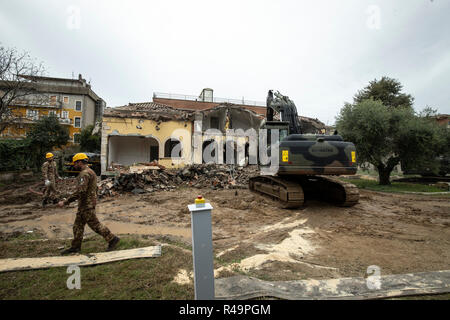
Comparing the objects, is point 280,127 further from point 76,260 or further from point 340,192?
point 76,260

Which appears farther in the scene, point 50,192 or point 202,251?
point 50,192

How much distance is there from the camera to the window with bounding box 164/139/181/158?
19.4 metres

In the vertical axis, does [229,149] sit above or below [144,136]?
below

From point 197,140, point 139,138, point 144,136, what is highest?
point 139,138

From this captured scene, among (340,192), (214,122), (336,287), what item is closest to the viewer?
(336,287)

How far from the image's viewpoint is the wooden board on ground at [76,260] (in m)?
3.45

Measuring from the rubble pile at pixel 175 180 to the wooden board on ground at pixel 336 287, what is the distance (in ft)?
30.6

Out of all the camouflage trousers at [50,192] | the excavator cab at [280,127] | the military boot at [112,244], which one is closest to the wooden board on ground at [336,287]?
the military boot at [112,244]

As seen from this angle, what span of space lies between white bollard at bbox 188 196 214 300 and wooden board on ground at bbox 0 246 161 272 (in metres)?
1.78

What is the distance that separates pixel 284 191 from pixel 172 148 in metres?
14.6

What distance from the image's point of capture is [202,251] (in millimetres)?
2188

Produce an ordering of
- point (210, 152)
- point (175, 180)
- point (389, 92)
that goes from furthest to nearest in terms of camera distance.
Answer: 1. point (389, 92)
2. point (210, 152)
3. point (175, 180)

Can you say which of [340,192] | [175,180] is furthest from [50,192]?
[340,192]
